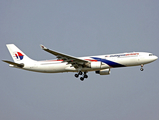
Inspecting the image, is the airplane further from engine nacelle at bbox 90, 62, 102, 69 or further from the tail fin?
the tail fin

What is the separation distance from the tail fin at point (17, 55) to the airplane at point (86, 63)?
129 centimetres

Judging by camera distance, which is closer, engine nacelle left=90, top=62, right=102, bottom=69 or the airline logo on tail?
engine nacelle left=90, top=62, right=102, bottom=69

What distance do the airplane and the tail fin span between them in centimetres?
129

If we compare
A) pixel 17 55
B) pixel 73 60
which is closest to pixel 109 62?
pixel 73 60

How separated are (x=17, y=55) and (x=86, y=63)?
13.7 meters

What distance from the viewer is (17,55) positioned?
49375 millimetres

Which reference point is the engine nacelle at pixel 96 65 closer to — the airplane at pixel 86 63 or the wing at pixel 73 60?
the airplane at pixel 86 63

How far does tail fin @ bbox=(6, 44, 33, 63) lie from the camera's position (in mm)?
48787

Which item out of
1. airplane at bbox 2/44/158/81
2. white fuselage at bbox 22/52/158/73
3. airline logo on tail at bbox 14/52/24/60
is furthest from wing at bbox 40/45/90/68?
airline logo on tail at bbox 14/52/24/60

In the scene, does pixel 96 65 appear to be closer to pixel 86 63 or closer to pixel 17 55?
pixel 86 63

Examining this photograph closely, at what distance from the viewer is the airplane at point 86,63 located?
42906 millimetres

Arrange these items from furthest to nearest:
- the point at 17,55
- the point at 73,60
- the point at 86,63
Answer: the point at 17,55 < the point at 86,63 < the point at 73,60

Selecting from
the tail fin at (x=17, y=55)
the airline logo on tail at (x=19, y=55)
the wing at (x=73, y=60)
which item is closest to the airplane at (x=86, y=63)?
the wing at (x=73, y=60)

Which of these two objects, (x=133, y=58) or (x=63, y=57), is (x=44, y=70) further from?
(x=133, y=58)
